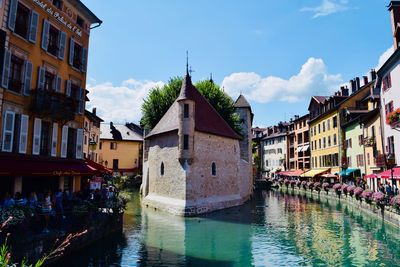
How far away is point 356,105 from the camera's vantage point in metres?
43.5

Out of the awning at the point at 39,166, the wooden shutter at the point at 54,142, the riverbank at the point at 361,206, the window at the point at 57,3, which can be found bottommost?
the riverbank at the point at 361,206

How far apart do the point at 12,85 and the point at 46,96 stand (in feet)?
4.92

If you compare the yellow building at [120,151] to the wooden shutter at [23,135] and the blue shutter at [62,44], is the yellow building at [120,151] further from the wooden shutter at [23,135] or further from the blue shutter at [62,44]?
the wooden shutter at [23,135]

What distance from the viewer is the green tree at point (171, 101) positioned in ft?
118

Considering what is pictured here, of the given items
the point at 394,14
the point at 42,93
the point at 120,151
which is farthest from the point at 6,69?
the point at 120,151

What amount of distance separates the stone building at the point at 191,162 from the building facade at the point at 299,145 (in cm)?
2968

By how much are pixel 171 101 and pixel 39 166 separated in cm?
2239

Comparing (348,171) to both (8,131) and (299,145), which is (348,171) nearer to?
(299,145)

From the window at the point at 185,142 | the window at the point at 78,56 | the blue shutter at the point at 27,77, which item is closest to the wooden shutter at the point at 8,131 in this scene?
the blue shutter at the point at 27,77

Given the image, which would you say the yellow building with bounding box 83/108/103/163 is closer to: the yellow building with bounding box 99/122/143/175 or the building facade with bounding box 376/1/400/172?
the yellow building with bounding box 99/122/143/175

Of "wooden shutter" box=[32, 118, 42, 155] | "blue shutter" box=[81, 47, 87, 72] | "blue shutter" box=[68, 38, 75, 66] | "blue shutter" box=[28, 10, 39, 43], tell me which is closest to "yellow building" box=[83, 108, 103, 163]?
"blue shutter" box=[81, 47, 87, 72]

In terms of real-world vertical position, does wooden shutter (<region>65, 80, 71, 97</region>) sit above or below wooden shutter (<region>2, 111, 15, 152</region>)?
above

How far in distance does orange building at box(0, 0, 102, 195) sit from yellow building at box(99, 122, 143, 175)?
120ft

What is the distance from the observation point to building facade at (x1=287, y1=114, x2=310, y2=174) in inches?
2328
